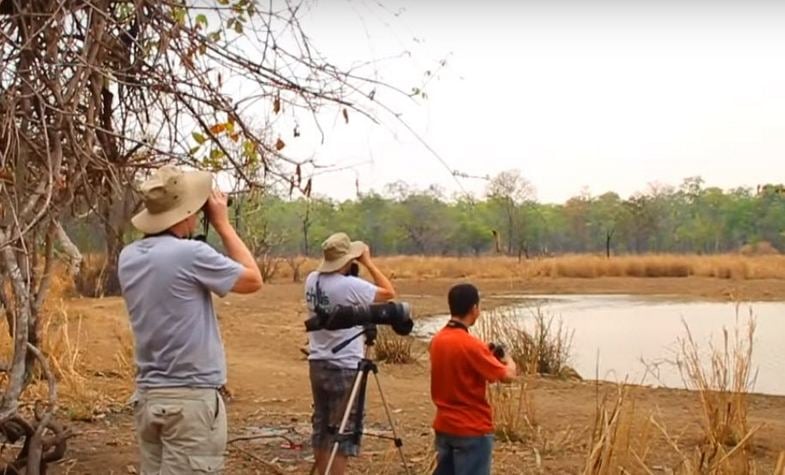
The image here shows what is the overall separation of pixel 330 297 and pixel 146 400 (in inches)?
72.8

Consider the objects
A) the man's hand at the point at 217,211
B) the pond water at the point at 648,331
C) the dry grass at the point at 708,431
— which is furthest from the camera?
the pond water at the point at 648,331

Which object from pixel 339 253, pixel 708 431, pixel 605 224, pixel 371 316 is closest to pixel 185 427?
pixel 371 316

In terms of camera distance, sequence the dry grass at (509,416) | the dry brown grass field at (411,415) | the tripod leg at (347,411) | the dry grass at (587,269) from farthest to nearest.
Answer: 1. the dry grass at (587,269)
2. the dry grass at (509,416)
3. the dry brown grass field at (411,415)
4. the tripod leg at (347,411)

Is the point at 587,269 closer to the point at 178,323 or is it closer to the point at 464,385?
the point at 464,385

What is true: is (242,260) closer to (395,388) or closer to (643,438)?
(643,438)

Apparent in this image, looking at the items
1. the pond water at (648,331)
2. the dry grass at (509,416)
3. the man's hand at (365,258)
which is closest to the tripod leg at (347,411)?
the man's hand at (365,258)

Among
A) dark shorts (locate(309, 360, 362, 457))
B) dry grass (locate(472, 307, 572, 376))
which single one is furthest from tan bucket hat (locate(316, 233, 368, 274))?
dry grass (locate(472, 307, 572, 376))

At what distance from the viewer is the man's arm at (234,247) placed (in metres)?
3.48

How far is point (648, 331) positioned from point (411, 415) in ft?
33.6

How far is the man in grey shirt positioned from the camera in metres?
3.48

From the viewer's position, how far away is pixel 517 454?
6.52 meters

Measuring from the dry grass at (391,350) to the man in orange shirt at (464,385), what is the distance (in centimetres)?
766

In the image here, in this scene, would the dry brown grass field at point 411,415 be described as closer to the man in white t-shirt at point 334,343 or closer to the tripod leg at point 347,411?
the man in white t-shirt at point 334,343

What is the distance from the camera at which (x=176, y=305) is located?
3.50 metres
